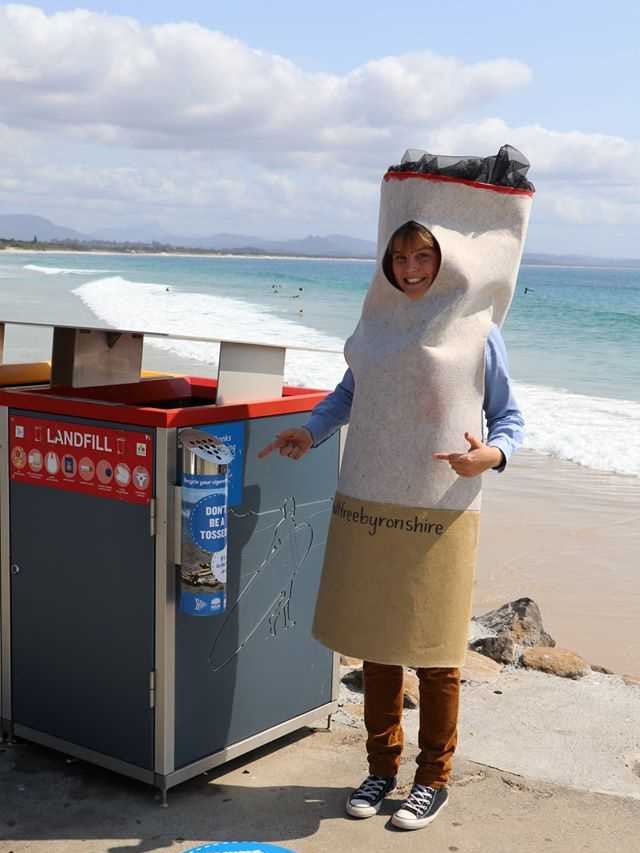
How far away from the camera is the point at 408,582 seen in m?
2.91

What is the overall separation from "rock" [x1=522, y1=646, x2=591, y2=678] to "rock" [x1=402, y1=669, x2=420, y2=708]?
490mm

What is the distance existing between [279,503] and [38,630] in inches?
31.9

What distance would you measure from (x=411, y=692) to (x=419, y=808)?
2.97 ft

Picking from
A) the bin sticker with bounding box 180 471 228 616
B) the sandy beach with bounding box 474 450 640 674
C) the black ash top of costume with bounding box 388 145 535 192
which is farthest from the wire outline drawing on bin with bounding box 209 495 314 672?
the sandy beach with bounding box 474 450 640 674

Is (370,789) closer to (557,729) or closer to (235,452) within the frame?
(557,729)

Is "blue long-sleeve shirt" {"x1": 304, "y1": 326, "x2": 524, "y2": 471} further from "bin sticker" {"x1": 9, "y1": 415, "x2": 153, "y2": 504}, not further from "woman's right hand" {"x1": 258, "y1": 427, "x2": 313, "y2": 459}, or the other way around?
"bin sticker" {"x1": 9, "y1": 415, "x2": 153, "y2": 504}

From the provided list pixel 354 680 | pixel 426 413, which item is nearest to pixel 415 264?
pixel 426 413

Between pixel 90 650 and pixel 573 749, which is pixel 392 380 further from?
pixel 573 749

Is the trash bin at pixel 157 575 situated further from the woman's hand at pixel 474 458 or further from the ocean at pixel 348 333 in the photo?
the ocean at pixel 348 333

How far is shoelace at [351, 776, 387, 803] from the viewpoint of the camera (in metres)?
3.09

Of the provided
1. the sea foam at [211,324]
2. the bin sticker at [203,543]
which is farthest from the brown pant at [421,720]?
the sea foam at [211,324]

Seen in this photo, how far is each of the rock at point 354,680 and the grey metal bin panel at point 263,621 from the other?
0.46 metres

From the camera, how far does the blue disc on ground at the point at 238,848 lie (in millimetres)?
2775

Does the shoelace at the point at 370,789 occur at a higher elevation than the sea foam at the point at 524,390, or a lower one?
higher
